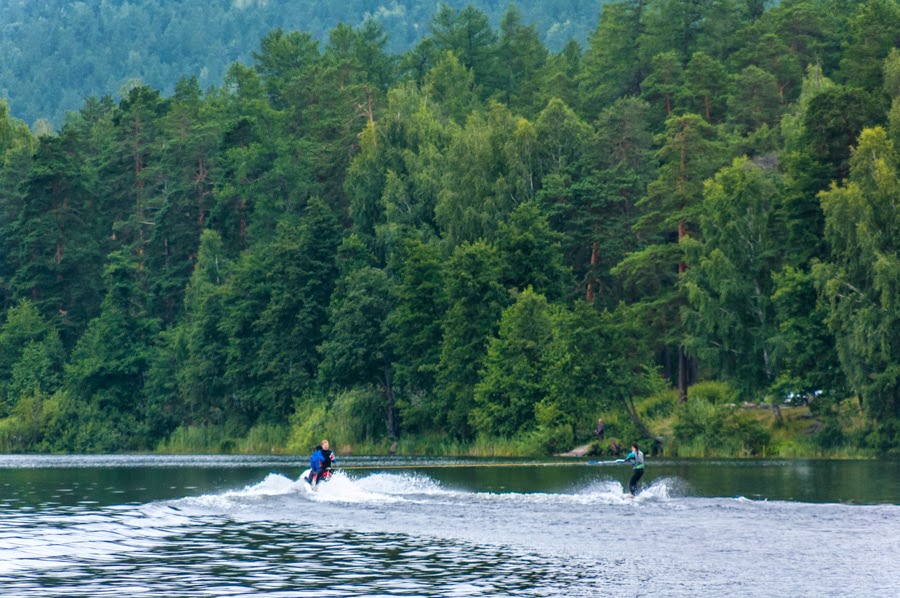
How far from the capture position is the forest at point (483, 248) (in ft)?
267

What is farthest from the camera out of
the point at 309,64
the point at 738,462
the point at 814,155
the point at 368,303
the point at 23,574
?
the point at 309,64

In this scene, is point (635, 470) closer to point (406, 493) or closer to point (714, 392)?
point (406, 493)

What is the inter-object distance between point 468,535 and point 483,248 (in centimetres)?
5716

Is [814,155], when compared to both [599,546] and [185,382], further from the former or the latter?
[185,382]

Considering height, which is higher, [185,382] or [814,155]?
[814,155]

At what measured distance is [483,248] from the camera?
93938mm

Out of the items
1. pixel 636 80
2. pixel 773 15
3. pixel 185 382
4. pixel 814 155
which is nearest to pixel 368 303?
pixel 185 382

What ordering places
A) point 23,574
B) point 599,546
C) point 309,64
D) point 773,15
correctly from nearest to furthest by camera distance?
point 23,574 < point 599,546 < point 773,15 < point 309,64

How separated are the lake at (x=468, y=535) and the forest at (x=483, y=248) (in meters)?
18.5

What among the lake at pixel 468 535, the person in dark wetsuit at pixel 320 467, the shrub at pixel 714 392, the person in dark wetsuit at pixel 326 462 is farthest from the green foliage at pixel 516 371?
the person in dark wetsuit at pixel 320 467

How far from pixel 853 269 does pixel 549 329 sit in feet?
70.7

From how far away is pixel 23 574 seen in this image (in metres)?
30.0

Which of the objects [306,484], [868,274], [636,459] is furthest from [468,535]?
[868,274]

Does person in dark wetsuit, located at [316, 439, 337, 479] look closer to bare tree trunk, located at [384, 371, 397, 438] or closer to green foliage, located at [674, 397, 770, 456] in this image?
green foliage, located at [674, 397, 770, 456]
